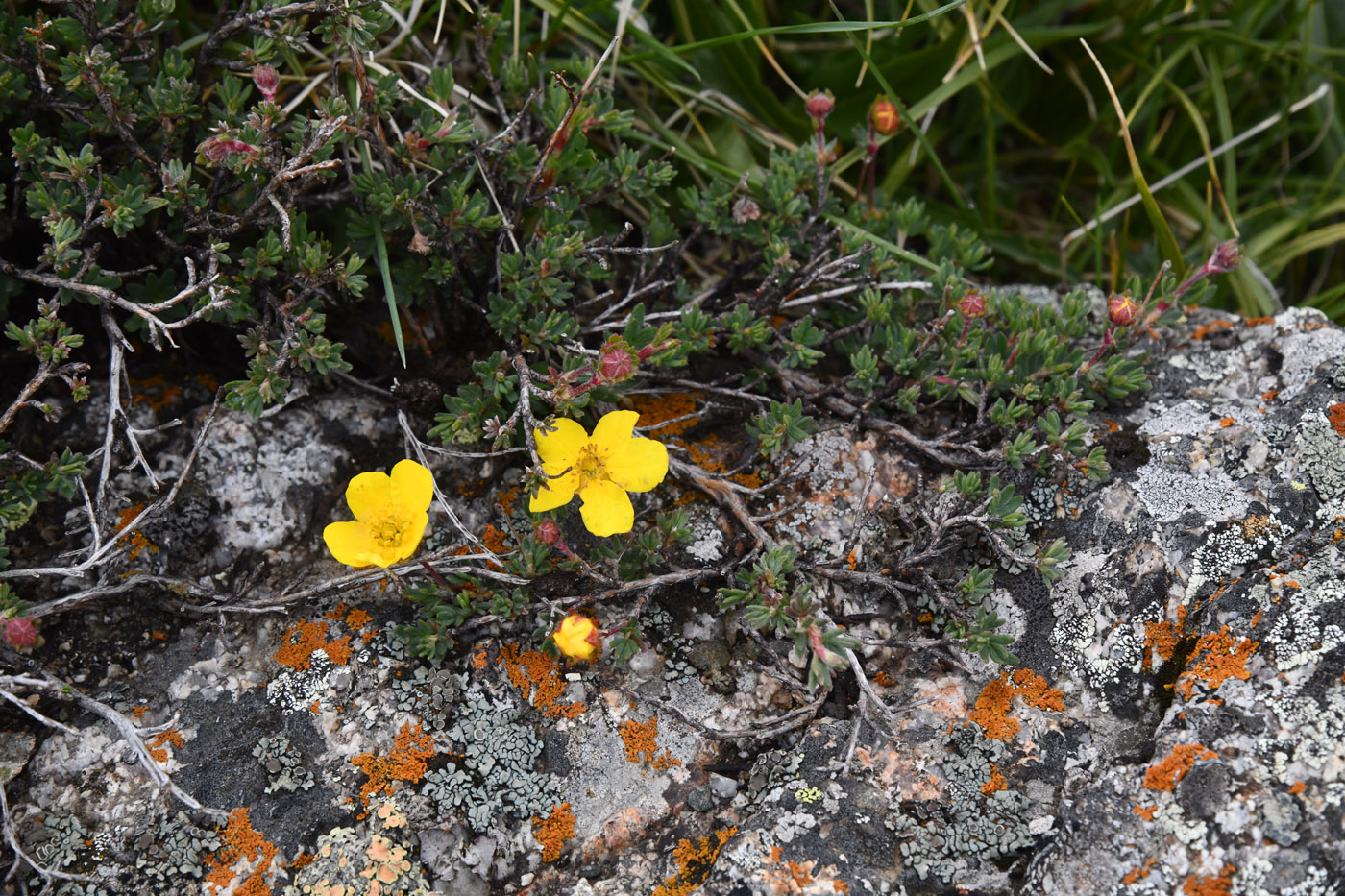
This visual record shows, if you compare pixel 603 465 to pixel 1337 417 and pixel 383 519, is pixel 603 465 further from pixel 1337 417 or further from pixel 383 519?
pixel 1337 417

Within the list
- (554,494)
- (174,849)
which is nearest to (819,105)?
(554,494)

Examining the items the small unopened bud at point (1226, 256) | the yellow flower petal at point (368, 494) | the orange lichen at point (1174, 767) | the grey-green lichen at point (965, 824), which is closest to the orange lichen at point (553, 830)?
the grey-green lichen at point (965, 824)

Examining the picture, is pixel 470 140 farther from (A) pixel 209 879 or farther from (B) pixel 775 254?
(A) pixel 209 879

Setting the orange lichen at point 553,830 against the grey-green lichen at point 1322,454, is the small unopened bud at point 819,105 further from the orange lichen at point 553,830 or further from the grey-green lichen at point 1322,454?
the orange lichen at point 553,830

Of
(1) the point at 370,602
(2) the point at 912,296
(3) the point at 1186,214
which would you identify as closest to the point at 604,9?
(2) the point at 912,296

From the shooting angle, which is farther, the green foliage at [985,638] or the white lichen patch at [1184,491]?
the white lichen patch at [1184,491]

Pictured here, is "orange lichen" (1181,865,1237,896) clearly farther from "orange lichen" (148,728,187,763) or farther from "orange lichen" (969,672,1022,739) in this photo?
"orange lichen" (148,728,187,763)
